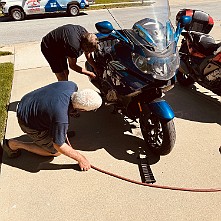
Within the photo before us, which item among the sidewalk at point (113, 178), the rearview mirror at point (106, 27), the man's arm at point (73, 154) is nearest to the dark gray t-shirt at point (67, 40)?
the rearview mirror at point (106, 27)

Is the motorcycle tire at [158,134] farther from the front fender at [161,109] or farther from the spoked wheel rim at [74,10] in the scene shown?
the spoked wheel rim at [74,10]

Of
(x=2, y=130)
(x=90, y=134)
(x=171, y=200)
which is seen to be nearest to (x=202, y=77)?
(x=90, y=134)

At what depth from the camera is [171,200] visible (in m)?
3.01

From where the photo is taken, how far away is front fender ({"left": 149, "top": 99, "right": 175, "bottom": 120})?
11.0 feet

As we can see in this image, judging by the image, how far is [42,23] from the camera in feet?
40.6

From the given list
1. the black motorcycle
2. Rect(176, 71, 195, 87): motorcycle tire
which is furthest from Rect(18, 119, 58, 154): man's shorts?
Rect(176, 71, 195, 87): motorcycle tire

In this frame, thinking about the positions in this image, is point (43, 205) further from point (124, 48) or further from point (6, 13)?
point (6, 13)

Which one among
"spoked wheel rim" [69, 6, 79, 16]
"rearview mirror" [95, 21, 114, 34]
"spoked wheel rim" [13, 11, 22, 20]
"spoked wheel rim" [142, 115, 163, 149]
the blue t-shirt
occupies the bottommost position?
"spoked wheel rim" [13, 11, 22, 20]

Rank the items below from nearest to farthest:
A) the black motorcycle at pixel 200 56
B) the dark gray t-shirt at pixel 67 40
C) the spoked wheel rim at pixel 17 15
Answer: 1. the dark gray t-shirt at pixel 67 40
2. the black motorcycle at pixel 200 56
3. the spoked wheel rim at pixel 17 15

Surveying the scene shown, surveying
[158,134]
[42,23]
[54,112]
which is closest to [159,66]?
[158,134]

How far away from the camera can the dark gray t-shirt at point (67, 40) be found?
162 inches

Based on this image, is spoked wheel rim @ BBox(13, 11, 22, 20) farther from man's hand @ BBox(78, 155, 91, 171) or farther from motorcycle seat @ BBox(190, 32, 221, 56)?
man's hand @ BBox(78, 155, 91, 171)

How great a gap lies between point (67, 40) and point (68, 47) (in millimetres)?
93

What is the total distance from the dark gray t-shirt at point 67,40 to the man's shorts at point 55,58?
5 cm
